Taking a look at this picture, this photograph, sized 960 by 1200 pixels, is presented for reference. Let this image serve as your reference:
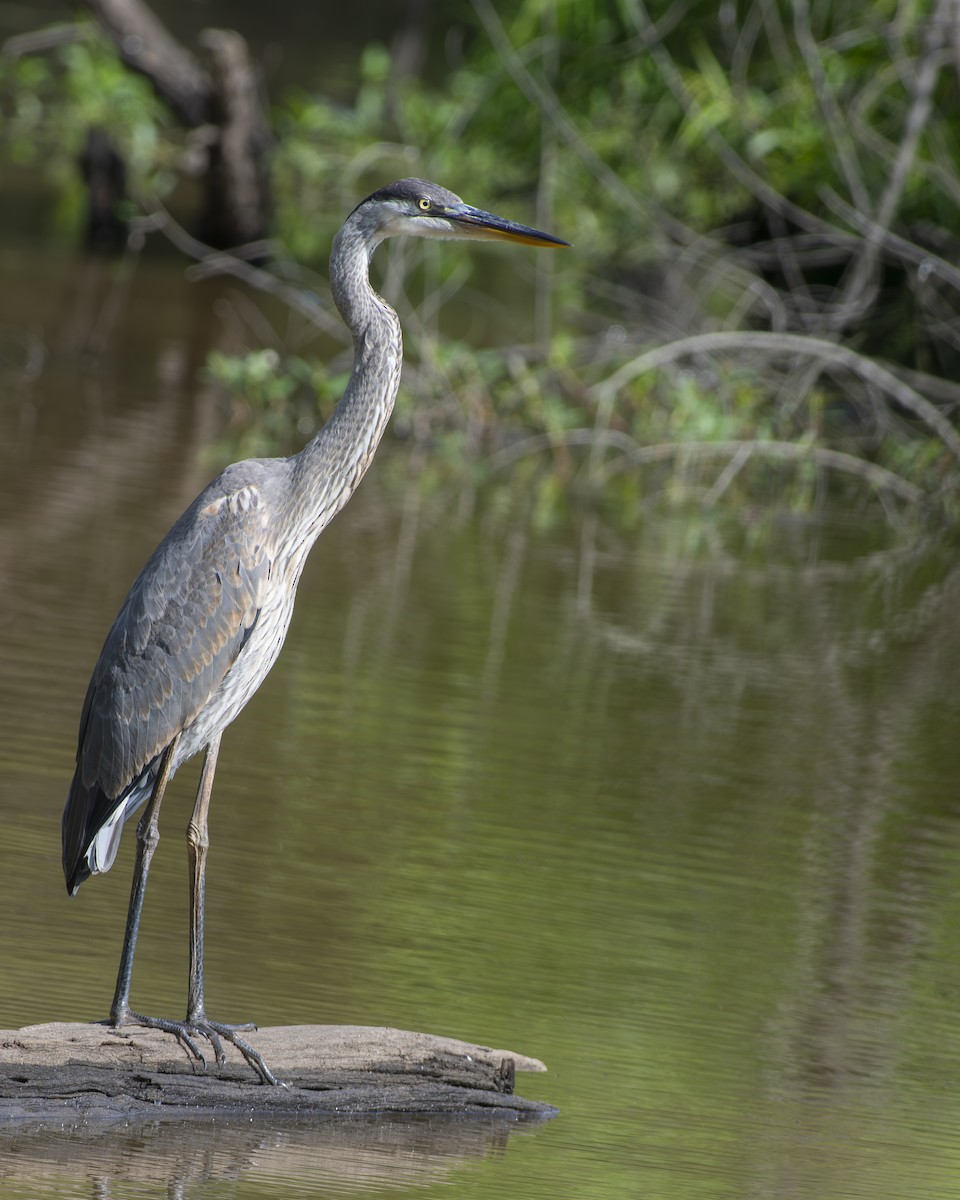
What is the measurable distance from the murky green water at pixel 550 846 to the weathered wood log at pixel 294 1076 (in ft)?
0.21

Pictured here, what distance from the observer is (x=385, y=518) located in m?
10.6

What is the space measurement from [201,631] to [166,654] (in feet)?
0.31

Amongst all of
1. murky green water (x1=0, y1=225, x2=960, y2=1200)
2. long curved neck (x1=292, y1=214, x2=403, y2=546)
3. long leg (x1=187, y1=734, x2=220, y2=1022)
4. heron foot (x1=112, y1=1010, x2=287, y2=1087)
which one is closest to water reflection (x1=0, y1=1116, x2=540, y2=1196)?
murky green water (x1=0, y1=225, x2=960, y2=1200)

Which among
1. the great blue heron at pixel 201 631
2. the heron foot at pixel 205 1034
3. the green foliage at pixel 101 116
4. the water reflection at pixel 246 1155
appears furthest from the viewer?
the green foliage at pixel 101 116

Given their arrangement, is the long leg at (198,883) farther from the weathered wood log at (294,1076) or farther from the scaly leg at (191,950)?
the weathered wood log at (294,1076)

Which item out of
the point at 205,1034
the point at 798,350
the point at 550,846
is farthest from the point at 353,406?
the point at 798,350

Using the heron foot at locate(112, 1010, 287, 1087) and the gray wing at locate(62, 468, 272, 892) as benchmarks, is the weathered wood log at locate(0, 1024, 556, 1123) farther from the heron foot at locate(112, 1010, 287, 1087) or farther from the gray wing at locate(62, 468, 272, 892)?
the gray wing at locate(62, 468, 272, 892)

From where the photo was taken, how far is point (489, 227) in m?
4.78

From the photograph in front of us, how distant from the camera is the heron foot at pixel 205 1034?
4.16 metres

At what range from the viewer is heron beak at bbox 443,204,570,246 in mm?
4750

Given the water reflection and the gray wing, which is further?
the gray wing

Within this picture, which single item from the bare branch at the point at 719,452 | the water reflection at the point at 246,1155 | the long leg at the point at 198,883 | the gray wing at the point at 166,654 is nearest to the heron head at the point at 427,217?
the gray wing at the point at 166,654

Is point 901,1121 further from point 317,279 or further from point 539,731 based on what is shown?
point 317,279

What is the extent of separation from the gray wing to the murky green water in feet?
1.72
